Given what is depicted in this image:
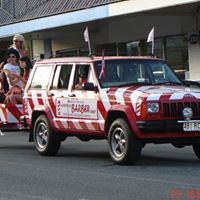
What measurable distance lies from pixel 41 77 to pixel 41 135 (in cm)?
120

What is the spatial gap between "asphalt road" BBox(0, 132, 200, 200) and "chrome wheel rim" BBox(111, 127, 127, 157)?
0.80 ft

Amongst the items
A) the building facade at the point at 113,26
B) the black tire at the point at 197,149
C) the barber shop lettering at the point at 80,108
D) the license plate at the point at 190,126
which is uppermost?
the building facade at the point at 113,26

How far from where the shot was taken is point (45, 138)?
1296cm

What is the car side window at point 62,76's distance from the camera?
12624 mm

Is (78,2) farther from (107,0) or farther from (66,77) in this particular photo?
(66,77)

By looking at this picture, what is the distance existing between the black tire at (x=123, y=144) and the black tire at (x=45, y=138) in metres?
2.01

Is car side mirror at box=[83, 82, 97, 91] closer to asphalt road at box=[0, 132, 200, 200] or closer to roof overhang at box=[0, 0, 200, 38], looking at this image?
asphalt road at box=[0, 132, 200, 200]

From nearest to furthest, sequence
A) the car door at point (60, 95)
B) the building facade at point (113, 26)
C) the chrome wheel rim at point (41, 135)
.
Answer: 1. the car door at point (60, 95)
2. the chrome wheel rim at point (41, 135)
3. the building facade at point (113, 26)

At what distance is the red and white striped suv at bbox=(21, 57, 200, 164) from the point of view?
34.5 ft

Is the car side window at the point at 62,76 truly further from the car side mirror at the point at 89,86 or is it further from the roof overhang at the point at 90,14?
the roof overhang at the point at 90,14
